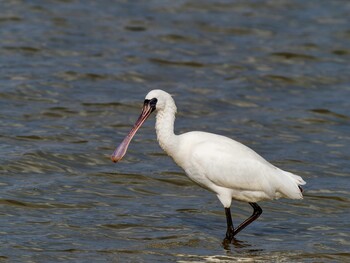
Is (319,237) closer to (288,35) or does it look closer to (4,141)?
(4,141)

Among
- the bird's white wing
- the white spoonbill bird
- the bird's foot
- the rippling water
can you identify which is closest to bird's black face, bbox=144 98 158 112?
the white spoonbill bird

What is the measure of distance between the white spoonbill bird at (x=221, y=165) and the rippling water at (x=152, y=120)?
1.63 ft

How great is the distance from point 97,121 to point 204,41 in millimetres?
5340

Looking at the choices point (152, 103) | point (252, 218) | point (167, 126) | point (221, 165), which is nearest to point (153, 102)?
point (152, 103)

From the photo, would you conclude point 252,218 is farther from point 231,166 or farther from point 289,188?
point 231,166

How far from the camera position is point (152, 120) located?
15.5 m


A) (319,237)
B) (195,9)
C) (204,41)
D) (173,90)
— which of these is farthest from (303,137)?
(195,9)

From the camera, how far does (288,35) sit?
20734 mm

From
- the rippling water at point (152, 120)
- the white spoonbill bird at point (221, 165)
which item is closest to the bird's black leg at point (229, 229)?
the white spoonbill bird at point (221, 165)

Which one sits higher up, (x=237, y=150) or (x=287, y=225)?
(x=237, y=150)

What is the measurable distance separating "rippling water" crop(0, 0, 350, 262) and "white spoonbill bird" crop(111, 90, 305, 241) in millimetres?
498

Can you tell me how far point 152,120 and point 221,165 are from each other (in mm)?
4989

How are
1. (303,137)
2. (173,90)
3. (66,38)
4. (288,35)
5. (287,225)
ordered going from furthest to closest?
(288,35) < (66,38) < (173,90) < (303,137) < (287,225)

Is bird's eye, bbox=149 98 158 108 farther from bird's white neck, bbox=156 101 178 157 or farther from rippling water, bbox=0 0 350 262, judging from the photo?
rippling water, bbox=0 0 350 262
